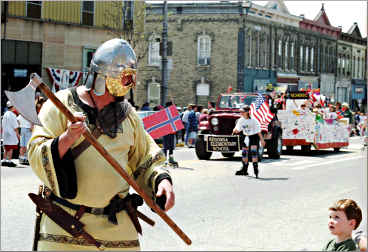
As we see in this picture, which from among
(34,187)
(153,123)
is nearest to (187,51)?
(153,123)

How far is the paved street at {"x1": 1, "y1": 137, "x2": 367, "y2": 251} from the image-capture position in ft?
25.5

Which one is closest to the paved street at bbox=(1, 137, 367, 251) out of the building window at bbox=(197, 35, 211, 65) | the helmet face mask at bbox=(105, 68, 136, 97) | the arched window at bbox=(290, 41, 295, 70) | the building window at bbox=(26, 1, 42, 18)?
the helmet face mask at bbox=(105, 68, 136, 97)

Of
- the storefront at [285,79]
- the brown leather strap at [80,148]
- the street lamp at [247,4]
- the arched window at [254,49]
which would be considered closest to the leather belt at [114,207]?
the brown leather strap at [80,148]

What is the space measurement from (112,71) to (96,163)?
54cm

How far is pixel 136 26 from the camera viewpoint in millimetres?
28844

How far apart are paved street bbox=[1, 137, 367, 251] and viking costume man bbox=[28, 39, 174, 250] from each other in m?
3.66

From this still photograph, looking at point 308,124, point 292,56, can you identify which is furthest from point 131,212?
point 292,56

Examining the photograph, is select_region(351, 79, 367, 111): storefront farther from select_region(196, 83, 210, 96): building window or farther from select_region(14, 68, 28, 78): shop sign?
select_region(14, 68, 28, 78): shop sign

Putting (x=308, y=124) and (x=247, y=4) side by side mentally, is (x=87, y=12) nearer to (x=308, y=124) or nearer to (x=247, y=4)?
(x=308, y=124)

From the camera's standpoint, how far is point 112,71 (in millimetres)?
3738

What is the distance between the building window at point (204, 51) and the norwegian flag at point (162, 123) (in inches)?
1095

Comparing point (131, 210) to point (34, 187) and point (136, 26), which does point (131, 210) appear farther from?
point (136, 26)

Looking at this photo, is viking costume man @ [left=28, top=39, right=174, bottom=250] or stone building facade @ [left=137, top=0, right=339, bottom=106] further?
stone building facade @ [left=137, top=0, right=339, bottom=106]

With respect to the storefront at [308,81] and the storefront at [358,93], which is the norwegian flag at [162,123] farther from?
the storefront at [358,93]
